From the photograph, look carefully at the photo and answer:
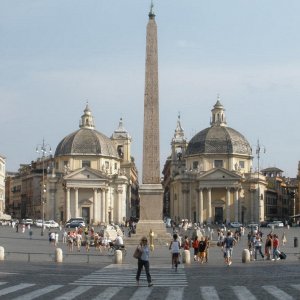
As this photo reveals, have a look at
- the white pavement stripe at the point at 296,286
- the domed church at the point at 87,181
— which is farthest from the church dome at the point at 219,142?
the white pavement stripe at the point at 296,286

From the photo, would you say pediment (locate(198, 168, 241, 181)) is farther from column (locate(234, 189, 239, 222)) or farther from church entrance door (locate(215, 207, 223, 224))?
church entrance door (locate(215, 207, 223, 224))

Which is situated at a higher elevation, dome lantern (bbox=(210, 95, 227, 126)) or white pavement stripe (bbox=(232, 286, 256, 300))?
dome lantern (bbox=(210, 95, 227, 126))

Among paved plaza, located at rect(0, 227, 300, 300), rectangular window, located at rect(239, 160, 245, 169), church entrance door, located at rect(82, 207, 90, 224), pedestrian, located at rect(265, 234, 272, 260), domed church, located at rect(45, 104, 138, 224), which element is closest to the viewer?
paved plaza, located at rect(0, 227, 300, 300)

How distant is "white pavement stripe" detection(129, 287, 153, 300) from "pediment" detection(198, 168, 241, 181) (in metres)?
73.9

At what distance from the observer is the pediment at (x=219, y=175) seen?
92387mm

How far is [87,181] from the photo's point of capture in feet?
305

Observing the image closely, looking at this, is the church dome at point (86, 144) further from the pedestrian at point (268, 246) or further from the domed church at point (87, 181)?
the pedestrian at point (268, 246)

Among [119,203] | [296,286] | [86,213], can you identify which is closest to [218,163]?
[119,203]

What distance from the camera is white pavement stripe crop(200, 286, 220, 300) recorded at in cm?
1672

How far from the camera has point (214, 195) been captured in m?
93.9

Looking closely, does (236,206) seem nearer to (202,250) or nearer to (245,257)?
(245,257)

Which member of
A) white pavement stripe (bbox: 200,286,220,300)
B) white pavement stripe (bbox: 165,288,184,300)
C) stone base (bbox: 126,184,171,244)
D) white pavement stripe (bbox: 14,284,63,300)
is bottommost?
white pavement stripe (bbox: 165,288,184,300)

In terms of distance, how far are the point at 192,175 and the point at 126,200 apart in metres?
10.4

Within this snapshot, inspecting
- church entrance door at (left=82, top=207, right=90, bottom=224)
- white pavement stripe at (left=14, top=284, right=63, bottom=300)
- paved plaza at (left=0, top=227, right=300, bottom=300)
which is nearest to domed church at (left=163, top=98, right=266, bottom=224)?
church entrance door at (left=82, top=207, right=90, bottom=224)
